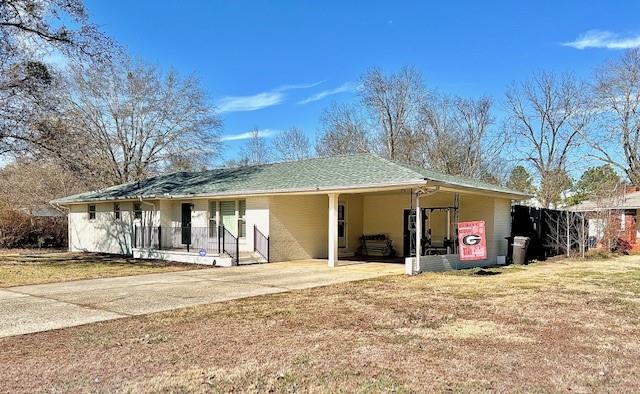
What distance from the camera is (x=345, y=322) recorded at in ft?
24.0

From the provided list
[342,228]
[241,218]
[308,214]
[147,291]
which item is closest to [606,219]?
[342,228]

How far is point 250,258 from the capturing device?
54.1 ft

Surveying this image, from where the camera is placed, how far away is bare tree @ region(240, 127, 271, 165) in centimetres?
4638

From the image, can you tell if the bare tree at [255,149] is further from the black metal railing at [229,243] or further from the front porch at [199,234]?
the black metal railing at [229,243]

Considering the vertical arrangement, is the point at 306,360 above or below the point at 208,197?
below

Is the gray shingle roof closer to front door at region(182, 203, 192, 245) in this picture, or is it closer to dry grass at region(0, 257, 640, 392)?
front door at region(182, 203, 192, 245)

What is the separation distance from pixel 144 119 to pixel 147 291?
24.8m

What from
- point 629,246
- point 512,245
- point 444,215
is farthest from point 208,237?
point 629,246

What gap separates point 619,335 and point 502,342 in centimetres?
169

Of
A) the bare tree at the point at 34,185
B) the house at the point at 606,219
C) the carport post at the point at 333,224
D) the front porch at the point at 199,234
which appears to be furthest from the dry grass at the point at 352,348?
the bare tree at the point at 34,185

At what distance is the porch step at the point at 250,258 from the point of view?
53.1 ft

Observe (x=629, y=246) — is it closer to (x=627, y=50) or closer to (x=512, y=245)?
(x=512, y=245)

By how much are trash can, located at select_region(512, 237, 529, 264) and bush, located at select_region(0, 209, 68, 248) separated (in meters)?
23.5

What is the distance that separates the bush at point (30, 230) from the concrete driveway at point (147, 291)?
54.0 ft
